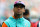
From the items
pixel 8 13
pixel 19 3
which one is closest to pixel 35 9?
pixel 8 13

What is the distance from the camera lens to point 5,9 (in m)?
2.95

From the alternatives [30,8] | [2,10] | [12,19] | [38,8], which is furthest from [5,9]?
[12,19]

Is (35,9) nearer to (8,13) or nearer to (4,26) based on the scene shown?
(8,13)

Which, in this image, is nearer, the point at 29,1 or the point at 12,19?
the point at 12,19

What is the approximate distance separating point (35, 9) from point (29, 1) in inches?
9.6

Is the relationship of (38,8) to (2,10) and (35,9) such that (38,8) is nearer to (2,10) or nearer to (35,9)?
(35,9)

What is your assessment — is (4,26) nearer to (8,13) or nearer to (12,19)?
(12,19)

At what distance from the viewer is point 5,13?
2951mm

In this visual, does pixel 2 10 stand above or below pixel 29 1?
below

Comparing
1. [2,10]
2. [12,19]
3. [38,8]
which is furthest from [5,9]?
[12,19]

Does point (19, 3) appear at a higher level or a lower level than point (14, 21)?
higher

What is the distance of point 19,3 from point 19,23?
283mm

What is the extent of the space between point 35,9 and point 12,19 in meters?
1.34

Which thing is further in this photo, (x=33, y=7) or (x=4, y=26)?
(x=33, y=7)
